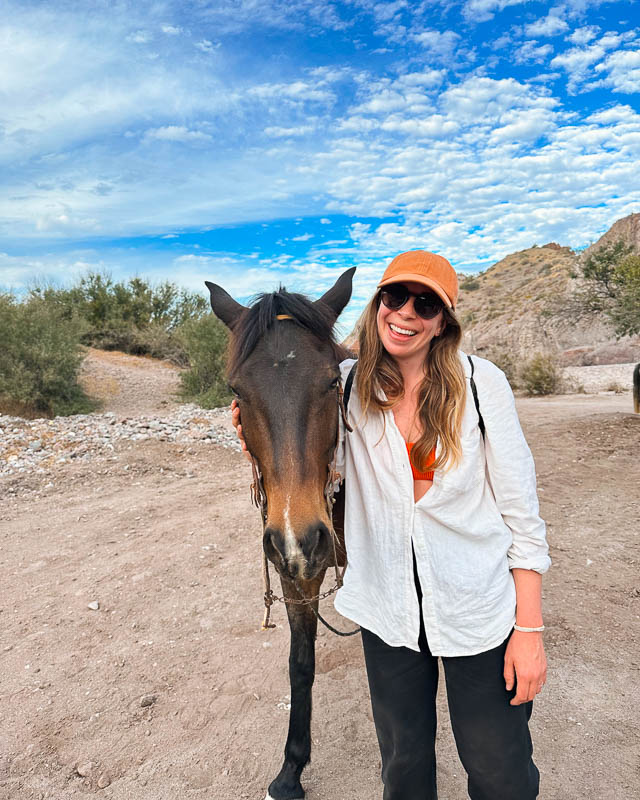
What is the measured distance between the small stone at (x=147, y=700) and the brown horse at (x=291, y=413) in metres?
2.08

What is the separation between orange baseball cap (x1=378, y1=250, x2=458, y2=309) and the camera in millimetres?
1654

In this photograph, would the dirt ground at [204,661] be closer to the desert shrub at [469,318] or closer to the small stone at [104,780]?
the small stone at [104,780]

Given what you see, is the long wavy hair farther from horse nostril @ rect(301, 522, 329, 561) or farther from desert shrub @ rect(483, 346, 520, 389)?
desert shrub @ rect(483, 346, 520, 389)

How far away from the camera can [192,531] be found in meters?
5.74

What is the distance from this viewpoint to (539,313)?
677 inches

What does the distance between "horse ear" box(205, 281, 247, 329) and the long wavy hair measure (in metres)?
0.73

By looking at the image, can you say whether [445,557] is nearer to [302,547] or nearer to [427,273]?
[302,547]

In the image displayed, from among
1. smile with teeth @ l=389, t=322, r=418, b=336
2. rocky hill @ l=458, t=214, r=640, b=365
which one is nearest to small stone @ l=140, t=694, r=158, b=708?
smile with teeth @ l=389, t=322, r=418, b=336

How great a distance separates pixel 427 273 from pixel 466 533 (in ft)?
2.82

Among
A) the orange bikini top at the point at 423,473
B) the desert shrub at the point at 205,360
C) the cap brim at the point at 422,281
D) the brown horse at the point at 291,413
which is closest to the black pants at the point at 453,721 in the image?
the orange bikini top at the point at 423,473

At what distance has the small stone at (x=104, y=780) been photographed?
2545mm

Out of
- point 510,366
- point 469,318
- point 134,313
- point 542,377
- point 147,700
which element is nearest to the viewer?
point 147,700

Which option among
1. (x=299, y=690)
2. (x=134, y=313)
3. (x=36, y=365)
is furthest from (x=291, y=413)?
(x=134, y=313)

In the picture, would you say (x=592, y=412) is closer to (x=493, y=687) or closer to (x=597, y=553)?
(x=597, y=553)
